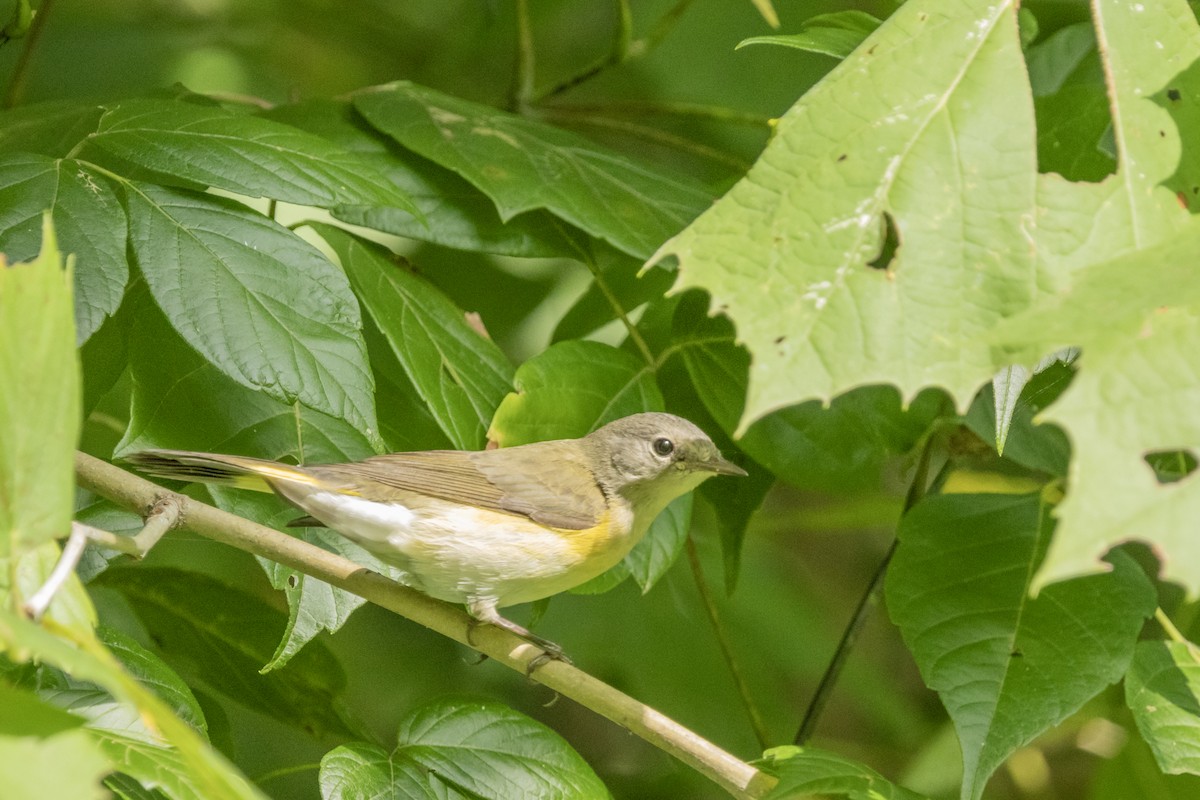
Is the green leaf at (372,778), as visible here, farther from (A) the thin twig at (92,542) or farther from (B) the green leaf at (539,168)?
(B) the green leaf at (539,168)

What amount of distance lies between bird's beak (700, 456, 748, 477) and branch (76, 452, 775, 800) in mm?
801

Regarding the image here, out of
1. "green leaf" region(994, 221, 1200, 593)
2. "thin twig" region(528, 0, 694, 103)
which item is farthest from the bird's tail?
"thin twig" region(528, 0, 694, 103)

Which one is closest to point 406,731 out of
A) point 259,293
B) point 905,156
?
point 259,293

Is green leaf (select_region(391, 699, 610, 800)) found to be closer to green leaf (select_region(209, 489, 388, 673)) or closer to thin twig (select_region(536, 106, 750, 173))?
green leaf (select_region(209, 489, 388, 673))

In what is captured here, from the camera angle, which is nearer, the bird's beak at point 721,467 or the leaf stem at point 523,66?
the bird's beak at point 721,467

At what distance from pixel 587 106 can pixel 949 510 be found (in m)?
1.83

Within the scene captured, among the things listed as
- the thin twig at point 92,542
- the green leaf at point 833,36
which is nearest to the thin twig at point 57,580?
the thin twig at point 92,542

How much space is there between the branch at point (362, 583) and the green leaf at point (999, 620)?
18.2 inches

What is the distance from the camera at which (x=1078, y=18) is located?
4.21 m

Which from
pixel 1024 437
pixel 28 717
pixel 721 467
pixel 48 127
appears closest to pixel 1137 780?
pixel 1024 437

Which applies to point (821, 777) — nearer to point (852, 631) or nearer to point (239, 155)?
point (852, 631)

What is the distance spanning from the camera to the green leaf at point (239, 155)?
7.64ft

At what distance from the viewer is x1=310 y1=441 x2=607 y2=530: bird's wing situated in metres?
2.70

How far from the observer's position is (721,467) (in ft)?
9.52
